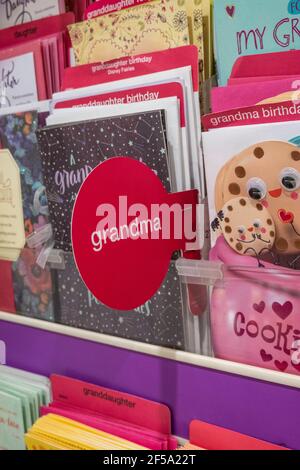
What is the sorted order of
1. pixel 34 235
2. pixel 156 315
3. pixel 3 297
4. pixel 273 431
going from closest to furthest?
pixel 273 431
pixel 156 315
pixel 34 235
pixel 3 297

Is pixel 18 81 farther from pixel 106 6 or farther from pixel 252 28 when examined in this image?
pixel 252 28

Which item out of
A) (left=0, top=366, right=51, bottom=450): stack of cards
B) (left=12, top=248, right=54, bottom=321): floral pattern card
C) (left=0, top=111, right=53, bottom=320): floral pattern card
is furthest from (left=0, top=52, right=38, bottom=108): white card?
(left=0, top=366, right=51, bottom=450): stack of cards

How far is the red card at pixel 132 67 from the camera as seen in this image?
0.84 metres

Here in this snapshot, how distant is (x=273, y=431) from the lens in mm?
750

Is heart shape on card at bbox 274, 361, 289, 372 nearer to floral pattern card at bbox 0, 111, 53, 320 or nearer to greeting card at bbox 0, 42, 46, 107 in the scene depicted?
floral pattern card at bbox 0, 111, 53, 320

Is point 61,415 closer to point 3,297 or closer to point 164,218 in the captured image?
point 3,297

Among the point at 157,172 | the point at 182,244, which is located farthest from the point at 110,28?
the point at 182,244

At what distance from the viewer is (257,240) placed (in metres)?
0.74

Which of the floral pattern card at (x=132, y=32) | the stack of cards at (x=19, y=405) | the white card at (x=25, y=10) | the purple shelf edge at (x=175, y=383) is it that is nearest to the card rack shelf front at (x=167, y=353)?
the purple shelf edge at (x=175, y=383)

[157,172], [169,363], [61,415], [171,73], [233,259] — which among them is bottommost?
[61,415]

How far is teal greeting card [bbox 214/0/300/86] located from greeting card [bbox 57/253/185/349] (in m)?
0.35

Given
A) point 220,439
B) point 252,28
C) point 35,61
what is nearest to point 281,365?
point 220,439

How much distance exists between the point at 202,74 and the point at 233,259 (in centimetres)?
32

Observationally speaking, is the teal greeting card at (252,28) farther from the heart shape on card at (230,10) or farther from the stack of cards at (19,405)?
the stack of cards at (19,405)
